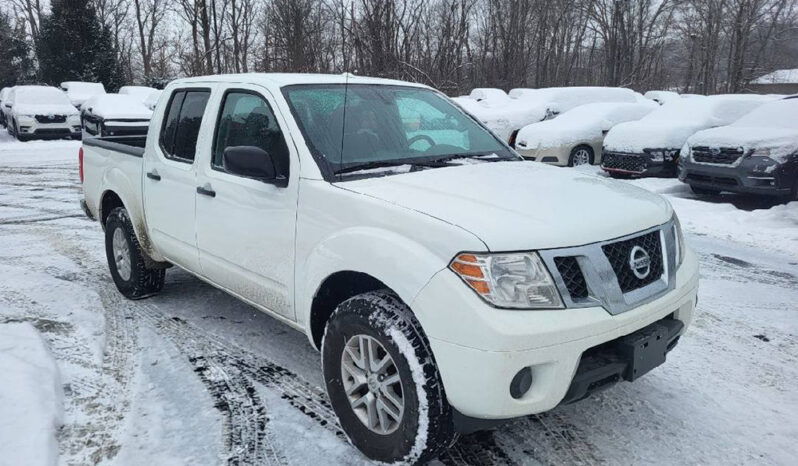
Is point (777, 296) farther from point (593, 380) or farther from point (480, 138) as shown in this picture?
point (593, 380)

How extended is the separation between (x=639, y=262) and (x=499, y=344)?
827mm

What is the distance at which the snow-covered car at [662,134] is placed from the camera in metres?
10.9

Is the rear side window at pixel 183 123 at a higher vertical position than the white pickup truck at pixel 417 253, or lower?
higher

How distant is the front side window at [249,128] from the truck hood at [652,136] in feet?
29.6

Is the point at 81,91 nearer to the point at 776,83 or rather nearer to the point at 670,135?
the point at 670,135

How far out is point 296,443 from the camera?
2902 mm

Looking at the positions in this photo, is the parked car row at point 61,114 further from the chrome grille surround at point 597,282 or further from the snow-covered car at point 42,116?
the chrome grille surround at point 597,282

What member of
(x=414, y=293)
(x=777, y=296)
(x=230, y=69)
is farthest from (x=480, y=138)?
(x=230, y=69)

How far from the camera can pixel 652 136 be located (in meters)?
11.0

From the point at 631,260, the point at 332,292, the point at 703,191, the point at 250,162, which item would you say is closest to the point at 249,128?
the point at 250,162

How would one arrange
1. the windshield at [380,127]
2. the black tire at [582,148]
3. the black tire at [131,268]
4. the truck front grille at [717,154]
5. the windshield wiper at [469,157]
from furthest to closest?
the black tire at [582,148], the truck front grille at [717,154], the black tire at [131,268], the windshield wiper at [469,157], the windshield at [380,127]

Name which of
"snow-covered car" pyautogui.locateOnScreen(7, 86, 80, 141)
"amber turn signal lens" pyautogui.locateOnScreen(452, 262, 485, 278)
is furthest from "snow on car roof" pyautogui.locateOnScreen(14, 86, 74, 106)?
"amber turn signal lens" pyautogui.locateOnScreen(452, 262, 485, 278)

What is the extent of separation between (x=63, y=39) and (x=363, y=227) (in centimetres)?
3732

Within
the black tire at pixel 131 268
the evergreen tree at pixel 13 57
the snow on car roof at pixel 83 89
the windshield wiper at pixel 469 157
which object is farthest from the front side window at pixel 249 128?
the evergreen tree at pixel 13 57
